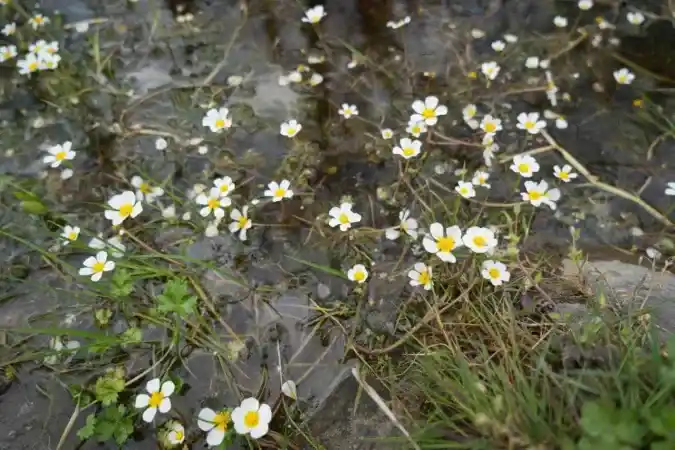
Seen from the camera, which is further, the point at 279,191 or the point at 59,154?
the point at 59,154

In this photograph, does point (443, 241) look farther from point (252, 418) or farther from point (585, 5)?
point (585, 5)

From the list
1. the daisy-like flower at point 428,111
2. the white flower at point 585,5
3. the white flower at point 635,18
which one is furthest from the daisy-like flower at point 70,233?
the white flower at point 635,18

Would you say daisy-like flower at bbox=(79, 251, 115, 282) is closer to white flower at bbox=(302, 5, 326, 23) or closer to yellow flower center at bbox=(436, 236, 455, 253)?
yellow flower center at bbox=(436, 236, 455, 253)

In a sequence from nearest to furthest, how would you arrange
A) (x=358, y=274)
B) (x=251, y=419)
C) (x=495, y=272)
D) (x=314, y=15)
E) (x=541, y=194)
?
(x=251, y=419), (x=495, y=272), (x=358, y=274), (x=541, y=194), (x=314, y=15)

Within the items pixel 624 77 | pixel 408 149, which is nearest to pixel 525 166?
pixel 408 149

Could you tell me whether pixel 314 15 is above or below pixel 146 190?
above

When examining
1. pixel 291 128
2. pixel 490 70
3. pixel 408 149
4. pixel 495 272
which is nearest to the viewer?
pixel 495 272

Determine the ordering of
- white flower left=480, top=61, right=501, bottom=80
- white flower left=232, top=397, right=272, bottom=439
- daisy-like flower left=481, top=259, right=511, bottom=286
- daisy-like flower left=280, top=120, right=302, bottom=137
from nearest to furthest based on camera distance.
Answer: white flower left=232, top=397, right=272, bottom=439 < daisy-like flower left=481, top=259, right=511, bottom=286 < daisy-like flower left=280, top=120, right=302, bottom=137 < white flower left=480, top=61, right=501, bottom=80

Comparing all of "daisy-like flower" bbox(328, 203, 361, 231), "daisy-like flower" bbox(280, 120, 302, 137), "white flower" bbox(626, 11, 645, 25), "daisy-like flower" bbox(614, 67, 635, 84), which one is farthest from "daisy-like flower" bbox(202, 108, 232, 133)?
"white flower" bbox(626, 11, 645, 25)
